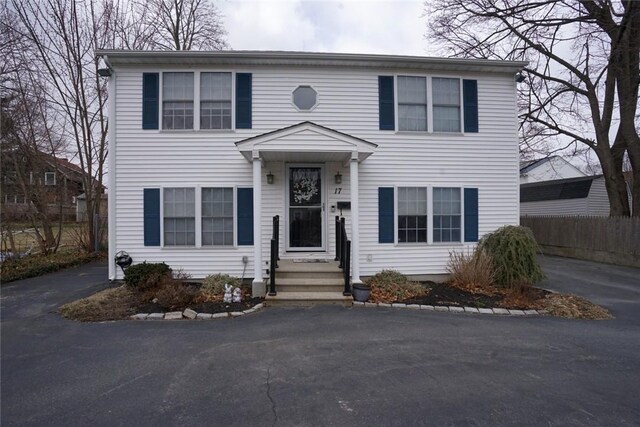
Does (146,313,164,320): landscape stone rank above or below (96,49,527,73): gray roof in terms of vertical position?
below

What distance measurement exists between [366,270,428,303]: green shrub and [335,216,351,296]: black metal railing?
0.59 meters

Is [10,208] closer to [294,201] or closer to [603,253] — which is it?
[294,201]

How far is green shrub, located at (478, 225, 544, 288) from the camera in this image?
7.57 m

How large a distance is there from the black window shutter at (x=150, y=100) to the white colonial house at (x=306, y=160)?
23 mm

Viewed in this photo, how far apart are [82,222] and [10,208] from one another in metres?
3.10

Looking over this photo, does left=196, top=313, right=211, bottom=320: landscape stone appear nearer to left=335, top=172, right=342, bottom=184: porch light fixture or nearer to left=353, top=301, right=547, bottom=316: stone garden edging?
left=353, top=301, right=547, bottom=316: stone garden edging

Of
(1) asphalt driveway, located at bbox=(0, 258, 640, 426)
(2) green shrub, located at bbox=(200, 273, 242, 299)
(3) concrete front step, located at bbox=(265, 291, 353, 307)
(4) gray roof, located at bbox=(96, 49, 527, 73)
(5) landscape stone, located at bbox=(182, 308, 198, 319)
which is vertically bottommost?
(1) asphalt driveway, located at bbox=(0, 258, 640, 426)

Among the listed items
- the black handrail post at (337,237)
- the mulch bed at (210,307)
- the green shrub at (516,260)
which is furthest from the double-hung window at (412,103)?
the mulch bed at (210,307)

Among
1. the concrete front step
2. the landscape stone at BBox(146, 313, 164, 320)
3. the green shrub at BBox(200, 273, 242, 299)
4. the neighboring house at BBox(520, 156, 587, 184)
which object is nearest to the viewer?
the landscape stone at BBox(146, 313, 164, 320)

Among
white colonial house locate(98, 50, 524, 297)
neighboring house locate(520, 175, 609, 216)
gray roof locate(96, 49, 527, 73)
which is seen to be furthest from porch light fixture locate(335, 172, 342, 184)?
neighboring house locate(520, 175, 609, 216)

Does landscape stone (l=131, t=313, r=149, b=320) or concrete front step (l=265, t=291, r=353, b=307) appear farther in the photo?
concrete front step (l=265, t=291, r=353, b=307)

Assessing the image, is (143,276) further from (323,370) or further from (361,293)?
(323,370)

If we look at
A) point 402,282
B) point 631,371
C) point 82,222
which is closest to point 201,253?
point 402,282

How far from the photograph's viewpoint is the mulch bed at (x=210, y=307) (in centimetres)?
618
